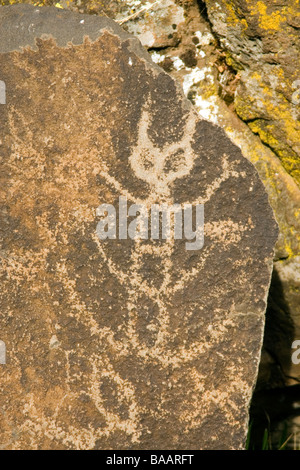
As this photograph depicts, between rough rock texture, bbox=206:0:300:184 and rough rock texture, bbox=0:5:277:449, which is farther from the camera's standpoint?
rough rock texture, bbox=206:0:300:184

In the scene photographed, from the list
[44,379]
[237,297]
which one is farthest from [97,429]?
[237,297]

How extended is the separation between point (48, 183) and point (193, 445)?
0.63 m

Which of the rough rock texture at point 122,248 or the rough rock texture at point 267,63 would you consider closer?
the rough rock texture at point 122,248

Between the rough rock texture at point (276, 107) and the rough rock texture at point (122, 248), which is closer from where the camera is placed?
the rough rock texture at point (122, 248)

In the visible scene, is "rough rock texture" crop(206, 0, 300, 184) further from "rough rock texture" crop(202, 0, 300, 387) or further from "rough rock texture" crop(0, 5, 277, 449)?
"rough rock texture" crop(0, 5, 277, 449)

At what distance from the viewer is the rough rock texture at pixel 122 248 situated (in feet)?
4.20

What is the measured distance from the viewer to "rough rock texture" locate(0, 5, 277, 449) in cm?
128

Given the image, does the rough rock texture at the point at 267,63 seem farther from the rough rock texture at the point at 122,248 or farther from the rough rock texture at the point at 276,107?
the rough rock texture at the point at 122,248

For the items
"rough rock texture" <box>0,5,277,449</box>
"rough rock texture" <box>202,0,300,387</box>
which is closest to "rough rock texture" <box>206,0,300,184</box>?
"rough rock texture" <box>202,0,300,387</box>

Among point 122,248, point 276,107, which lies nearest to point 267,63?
point 276,107

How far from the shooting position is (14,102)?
1.29 meters

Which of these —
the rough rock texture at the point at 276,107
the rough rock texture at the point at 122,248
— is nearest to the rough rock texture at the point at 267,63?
the rough rock texture at the point at 276,107

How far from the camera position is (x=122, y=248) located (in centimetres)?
129

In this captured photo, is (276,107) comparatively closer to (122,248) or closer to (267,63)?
(267,63)
